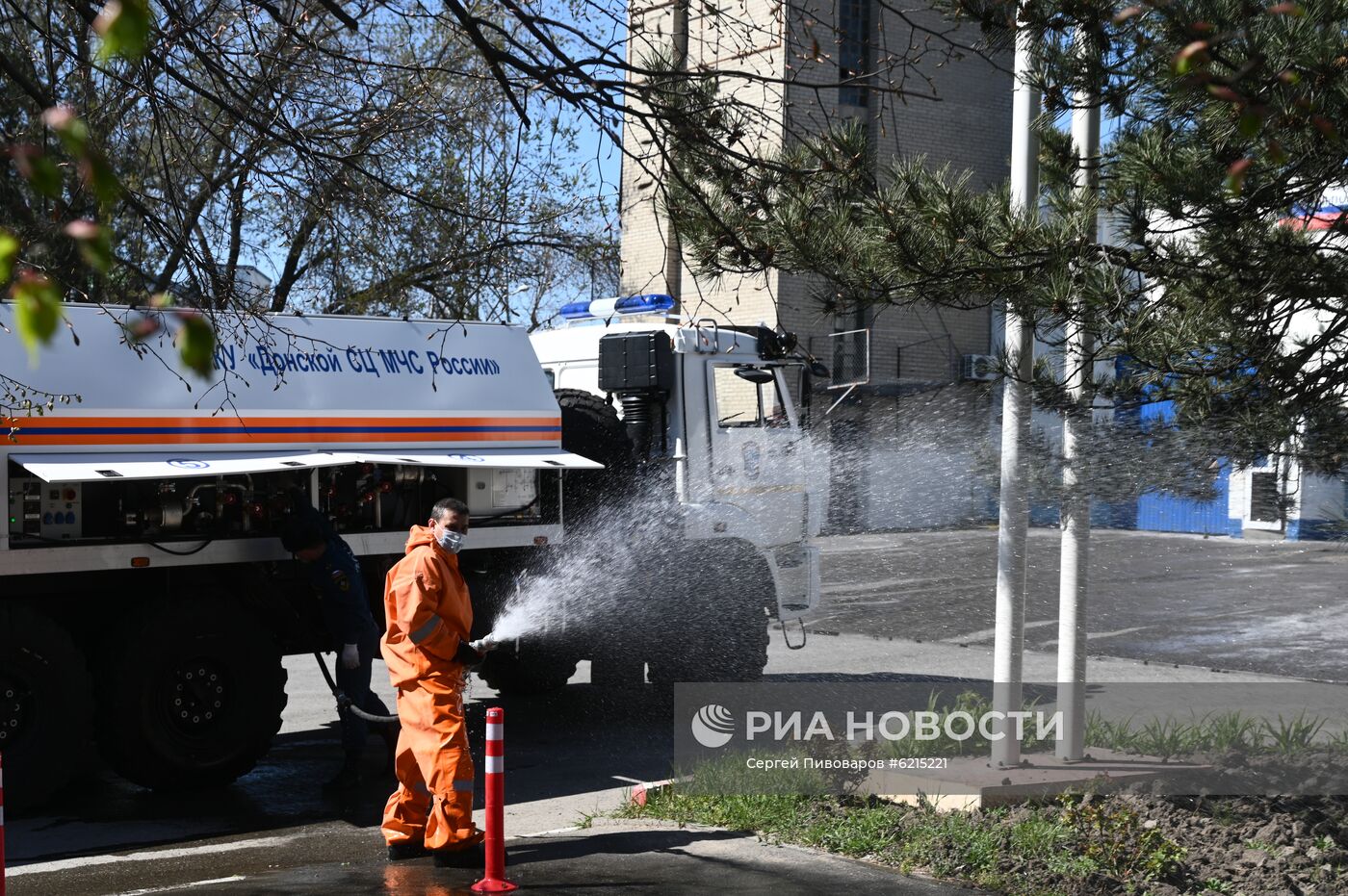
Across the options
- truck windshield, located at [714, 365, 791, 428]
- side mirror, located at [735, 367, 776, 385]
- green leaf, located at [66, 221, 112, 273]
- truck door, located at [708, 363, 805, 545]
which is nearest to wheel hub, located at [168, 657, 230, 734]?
truck door, located at [708, 363, 805, 545]

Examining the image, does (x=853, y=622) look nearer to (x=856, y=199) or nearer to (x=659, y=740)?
(x=659, y=740)

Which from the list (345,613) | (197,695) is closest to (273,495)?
(345,613)

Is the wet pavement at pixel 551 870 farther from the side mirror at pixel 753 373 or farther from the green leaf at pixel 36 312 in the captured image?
the green leaf at pixel 36 312

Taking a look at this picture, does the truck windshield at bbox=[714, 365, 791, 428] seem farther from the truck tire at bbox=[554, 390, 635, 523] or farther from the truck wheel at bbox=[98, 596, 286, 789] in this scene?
the truck wheel at bbox=[98, 596, 286, 789]

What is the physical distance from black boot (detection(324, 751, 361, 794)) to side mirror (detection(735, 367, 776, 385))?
4.03 m

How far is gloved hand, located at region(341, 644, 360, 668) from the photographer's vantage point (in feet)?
28.4

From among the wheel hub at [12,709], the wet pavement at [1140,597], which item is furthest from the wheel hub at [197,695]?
the wet pavement at [1140,597]

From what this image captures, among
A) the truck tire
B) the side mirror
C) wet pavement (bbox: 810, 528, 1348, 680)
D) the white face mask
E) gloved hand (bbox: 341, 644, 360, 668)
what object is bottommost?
wet pavement (bbox: 810, 528, 1348, 680)

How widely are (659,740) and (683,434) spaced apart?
2.26 meters

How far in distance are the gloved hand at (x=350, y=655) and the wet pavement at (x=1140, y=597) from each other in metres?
7.98

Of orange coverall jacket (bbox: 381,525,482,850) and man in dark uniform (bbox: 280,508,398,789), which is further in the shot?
man in dark uniform (bbox: 280,508,398,789)

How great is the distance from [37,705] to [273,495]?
1.95 meters

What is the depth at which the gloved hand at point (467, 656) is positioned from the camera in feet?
22.8

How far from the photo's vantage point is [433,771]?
6719 mm
